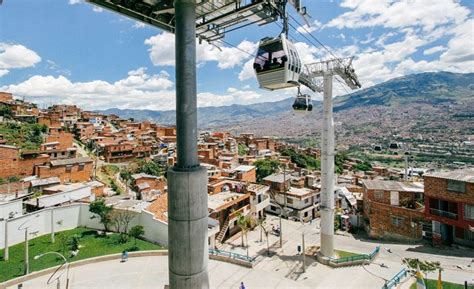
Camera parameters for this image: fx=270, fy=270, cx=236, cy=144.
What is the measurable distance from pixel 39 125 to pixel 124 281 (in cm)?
4281

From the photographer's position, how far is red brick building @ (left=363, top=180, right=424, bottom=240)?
2375cm

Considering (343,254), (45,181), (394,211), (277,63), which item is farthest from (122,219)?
(394,211)

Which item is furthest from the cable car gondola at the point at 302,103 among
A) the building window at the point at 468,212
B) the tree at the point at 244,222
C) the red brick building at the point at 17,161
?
the red brick building at the point at 17,161

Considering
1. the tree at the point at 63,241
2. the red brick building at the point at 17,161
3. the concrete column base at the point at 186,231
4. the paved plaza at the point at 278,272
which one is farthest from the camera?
the red brick building at the point at 17,161

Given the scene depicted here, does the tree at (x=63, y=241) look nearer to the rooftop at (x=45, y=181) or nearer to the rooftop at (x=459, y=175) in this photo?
the rooftop at (x=45, y=181)

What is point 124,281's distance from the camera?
51.9 feet

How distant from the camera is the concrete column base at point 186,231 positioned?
14.1ft

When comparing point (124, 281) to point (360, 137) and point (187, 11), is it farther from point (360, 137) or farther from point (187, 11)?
point (360, 137)

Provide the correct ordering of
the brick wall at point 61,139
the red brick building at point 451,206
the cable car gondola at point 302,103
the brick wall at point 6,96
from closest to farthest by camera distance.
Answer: the cable car gondola at point 302,103 < the red brick building at point 451,206 < the brick wall at point 61,139 < the brick wall at point 6,96

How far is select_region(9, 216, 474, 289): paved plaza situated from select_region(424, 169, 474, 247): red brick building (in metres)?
1.22

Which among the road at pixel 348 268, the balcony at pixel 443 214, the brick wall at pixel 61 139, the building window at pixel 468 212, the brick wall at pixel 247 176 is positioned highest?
the brick wall at pixel 61 139

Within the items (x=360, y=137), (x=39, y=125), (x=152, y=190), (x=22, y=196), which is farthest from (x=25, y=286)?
(x=360, y=137)

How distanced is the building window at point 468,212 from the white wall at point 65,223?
22.9m

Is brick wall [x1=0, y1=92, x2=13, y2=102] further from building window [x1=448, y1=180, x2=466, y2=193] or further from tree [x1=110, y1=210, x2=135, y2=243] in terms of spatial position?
building window [x1=448, y1=180, x2=466, y2=193]
